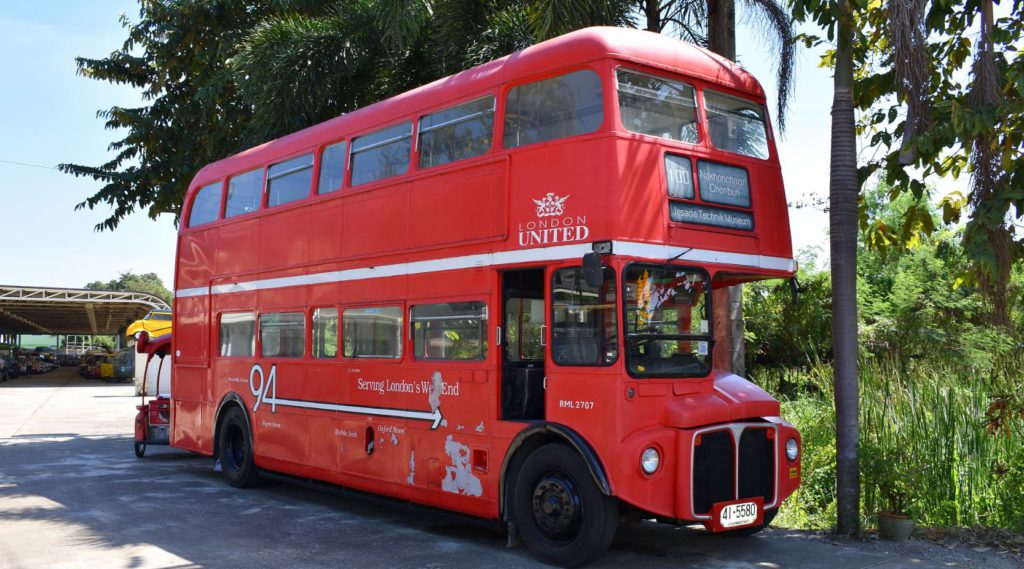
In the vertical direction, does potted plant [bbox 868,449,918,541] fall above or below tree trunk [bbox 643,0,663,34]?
below

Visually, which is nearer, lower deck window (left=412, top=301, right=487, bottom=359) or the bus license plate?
the bus license plate

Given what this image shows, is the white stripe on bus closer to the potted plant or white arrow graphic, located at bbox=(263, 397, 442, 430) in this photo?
white arrow graphic, located at bbox=(263, 397, 442, 430)

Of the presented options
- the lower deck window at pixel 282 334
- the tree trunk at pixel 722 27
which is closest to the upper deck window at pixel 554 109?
the lower deck window at pixel 282 334

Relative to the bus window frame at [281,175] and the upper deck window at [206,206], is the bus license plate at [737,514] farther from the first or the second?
the upper deck window at [206,206]

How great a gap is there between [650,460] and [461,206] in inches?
120

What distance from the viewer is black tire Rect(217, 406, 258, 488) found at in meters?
11.9

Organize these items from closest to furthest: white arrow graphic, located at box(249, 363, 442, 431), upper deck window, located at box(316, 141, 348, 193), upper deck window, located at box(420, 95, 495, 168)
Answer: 1. upper deck window, located at box(420, 95, 495, 168)
2. white arrow graphic, located at box(249, 363, 442, 431)
3. upper deck window, located at box(316, 141, 348, 193)

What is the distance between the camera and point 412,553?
8008 millimetres

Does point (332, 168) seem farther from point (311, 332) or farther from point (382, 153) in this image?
point (311, 332)

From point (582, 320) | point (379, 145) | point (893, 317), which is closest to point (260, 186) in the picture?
point (379, 145)

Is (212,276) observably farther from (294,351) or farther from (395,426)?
(395,426)

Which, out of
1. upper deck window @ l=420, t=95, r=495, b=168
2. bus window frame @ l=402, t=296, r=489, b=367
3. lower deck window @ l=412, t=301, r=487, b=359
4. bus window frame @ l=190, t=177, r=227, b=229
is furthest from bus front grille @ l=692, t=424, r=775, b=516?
bus window frame @ l=190, t=177, r=227, b=229

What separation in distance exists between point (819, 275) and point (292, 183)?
34.1 feet

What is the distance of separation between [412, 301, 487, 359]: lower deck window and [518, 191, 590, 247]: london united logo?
2.79ft
